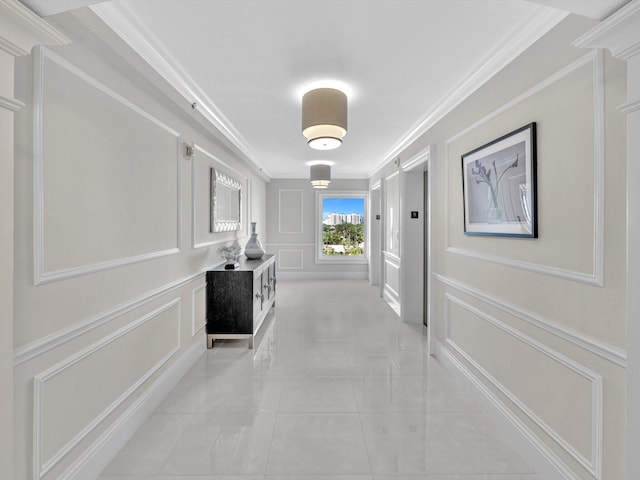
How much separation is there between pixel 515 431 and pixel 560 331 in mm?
795

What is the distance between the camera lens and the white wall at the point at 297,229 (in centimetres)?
829

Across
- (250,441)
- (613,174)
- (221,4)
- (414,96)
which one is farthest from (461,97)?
(250,441)

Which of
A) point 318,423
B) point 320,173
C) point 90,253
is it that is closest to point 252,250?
point 320,173

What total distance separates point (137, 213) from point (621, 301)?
8.77ft

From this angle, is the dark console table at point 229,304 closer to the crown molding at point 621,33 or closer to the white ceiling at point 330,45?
the white ceiling at point 330,45

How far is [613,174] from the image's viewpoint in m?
1.43

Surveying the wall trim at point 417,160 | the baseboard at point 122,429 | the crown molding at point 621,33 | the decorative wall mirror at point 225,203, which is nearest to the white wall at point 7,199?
the baseboard at point 122,429

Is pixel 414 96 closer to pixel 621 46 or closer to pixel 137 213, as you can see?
pixel 621 46

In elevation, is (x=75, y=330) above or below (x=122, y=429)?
above

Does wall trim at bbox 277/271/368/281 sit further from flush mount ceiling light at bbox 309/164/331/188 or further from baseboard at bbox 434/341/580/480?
baseboard at bbox 434/341/580/480

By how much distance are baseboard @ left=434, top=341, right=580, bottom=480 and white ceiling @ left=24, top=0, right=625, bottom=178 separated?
6.73ft

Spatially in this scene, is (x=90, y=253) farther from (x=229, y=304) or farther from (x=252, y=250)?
(x=252, y=250)

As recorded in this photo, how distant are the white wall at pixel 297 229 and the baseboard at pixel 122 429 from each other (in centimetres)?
531

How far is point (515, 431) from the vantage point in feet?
6.86
